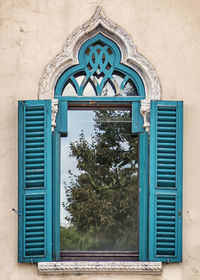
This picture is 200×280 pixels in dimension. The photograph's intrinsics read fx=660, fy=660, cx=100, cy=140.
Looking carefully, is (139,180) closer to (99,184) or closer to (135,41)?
(99,184)

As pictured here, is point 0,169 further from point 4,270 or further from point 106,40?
point 106,40

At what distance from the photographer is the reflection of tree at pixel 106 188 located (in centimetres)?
659

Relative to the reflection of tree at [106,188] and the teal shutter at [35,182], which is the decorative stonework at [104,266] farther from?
the reflection of tree at [106,188]

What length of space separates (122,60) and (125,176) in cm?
118

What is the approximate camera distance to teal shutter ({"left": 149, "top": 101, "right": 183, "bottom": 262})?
6.39 meters

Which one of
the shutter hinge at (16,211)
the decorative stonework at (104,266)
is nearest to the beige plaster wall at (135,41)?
the shutter hinge at (16,211)

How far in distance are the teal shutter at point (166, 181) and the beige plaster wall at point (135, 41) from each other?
5.3 inches

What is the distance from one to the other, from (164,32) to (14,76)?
5.21ft

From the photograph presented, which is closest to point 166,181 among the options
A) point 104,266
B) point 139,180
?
point 139,180

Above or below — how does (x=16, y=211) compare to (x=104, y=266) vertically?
above

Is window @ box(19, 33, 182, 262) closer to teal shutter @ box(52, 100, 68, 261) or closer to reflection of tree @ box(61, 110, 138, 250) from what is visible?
teal shutter @ box(52, 100, 68, 261)

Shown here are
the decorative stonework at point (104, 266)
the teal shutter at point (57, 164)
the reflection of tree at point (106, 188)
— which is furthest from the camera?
the reflection of tree at point (106, 188)

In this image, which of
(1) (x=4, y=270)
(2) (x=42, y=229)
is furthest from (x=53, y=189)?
(1) (x=4, y=270)

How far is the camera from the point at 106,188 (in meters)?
6.66
